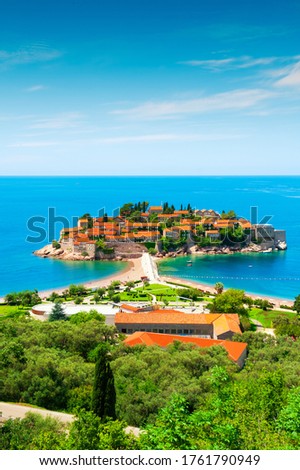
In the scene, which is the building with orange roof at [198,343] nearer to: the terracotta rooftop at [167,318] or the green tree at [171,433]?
the terracotta rooftop at [167,318]

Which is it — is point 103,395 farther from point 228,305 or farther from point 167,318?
point 228,305

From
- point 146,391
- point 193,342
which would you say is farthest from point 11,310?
point 146,391

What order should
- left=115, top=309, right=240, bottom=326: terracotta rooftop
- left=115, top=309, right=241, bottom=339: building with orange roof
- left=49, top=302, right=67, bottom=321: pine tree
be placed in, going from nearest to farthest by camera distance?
left=115, top=309, right=241, bottom=339: building with orange roof
left=115, top=309, right=240, bottom=326: terracotta rooftop
left=49, top=302, right=67, bottom=321: pine tree

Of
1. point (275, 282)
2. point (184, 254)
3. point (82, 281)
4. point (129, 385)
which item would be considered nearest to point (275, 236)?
point (184, 254)

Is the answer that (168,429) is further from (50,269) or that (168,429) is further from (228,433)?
(50,269)

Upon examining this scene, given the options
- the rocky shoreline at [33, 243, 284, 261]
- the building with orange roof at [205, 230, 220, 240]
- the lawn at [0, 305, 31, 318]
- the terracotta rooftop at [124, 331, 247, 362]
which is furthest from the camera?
the building with orange roof at [205, 230, 220, 240]

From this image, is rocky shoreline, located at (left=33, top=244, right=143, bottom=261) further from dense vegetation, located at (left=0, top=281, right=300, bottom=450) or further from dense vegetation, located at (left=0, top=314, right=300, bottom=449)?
dense vegetation, located at (left=0, top=314, right=300, bottom=449)

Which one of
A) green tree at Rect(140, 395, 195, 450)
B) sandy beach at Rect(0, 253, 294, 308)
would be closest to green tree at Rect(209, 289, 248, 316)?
sandy beach at Rect(0, 253, 294, 308)
